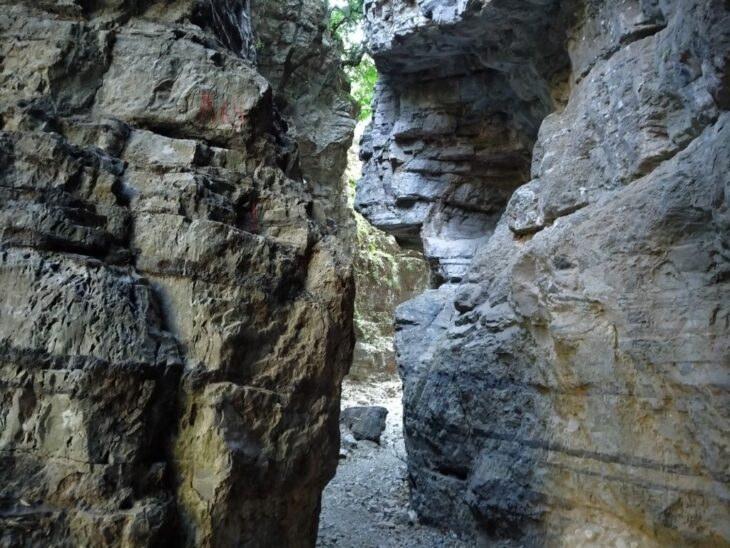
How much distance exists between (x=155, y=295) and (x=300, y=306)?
3.08 feet

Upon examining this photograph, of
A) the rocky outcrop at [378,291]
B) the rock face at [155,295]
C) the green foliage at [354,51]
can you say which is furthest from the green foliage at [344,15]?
the rock face at [155,295]

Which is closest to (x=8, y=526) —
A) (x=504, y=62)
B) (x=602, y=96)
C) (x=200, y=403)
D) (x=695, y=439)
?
(x=200, y=403)

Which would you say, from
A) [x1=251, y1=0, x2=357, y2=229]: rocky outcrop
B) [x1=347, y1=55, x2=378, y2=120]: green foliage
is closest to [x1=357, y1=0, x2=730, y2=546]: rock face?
[x1=251, y1=0, x2=357, y2=229]: rocky outcrop

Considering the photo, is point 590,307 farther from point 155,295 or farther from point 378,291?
point 378,291

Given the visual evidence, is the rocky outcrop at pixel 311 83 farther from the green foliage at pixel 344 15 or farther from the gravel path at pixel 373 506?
the gravel path at pixel 373 506

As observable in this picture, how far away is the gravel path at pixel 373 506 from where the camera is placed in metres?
7.49

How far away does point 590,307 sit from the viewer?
568 centimetres

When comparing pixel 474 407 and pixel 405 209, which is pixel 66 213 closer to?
pixel 474 407

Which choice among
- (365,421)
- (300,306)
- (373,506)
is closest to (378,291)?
(365,421)

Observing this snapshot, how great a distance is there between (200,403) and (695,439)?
3870 mm

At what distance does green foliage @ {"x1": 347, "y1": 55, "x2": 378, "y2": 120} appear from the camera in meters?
18.1

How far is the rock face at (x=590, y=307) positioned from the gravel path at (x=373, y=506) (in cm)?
38

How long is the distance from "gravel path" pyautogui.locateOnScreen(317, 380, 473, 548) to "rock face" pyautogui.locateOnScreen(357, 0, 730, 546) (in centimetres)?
38

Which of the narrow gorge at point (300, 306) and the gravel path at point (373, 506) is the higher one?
the narrow gorge at point (300, 306)
